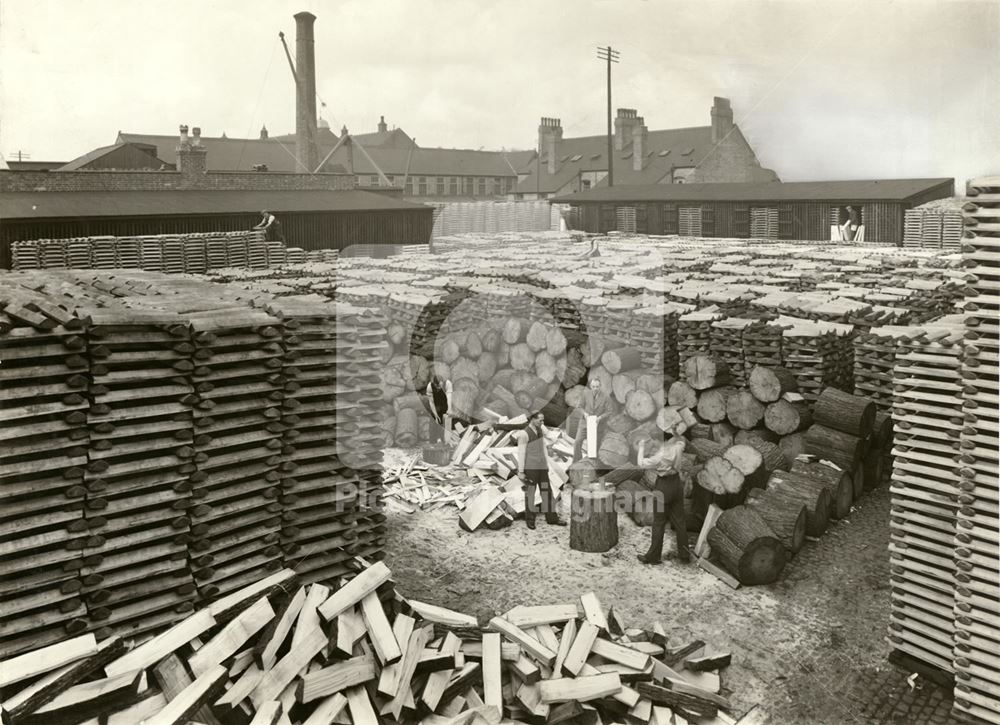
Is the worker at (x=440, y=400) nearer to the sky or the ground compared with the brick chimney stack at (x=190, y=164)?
nearer to the ground

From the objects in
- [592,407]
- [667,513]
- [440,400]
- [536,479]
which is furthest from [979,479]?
[440,400]

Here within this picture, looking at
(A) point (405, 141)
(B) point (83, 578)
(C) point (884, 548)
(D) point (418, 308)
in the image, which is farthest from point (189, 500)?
(A) point (405, 141)

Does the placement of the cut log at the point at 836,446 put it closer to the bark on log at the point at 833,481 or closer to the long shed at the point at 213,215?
the bark on log at the point at 833,481

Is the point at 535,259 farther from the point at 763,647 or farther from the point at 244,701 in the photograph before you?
the point at 244,701

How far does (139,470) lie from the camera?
267 inches

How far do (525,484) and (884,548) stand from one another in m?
4.57

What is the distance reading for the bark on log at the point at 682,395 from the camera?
12.5 m

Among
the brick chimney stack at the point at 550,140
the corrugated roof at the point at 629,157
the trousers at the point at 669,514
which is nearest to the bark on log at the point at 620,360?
the trousers at the point at 669,514

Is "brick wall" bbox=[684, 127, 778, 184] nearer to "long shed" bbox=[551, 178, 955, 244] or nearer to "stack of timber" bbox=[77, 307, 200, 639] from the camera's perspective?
"long shed" bbox=[551, 178, 955, 244]

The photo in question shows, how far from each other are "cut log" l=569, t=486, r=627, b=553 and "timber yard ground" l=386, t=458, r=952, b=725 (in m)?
0.16

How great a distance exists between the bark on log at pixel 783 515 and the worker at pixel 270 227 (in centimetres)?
2291

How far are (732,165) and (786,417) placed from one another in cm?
5535

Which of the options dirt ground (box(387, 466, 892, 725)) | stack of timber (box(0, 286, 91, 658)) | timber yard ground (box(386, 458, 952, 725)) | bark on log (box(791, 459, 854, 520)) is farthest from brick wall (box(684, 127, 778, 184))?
stack of timber (box(0, 286, 91, 658))

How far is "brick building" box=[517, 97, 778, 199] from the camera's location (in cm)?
6225
